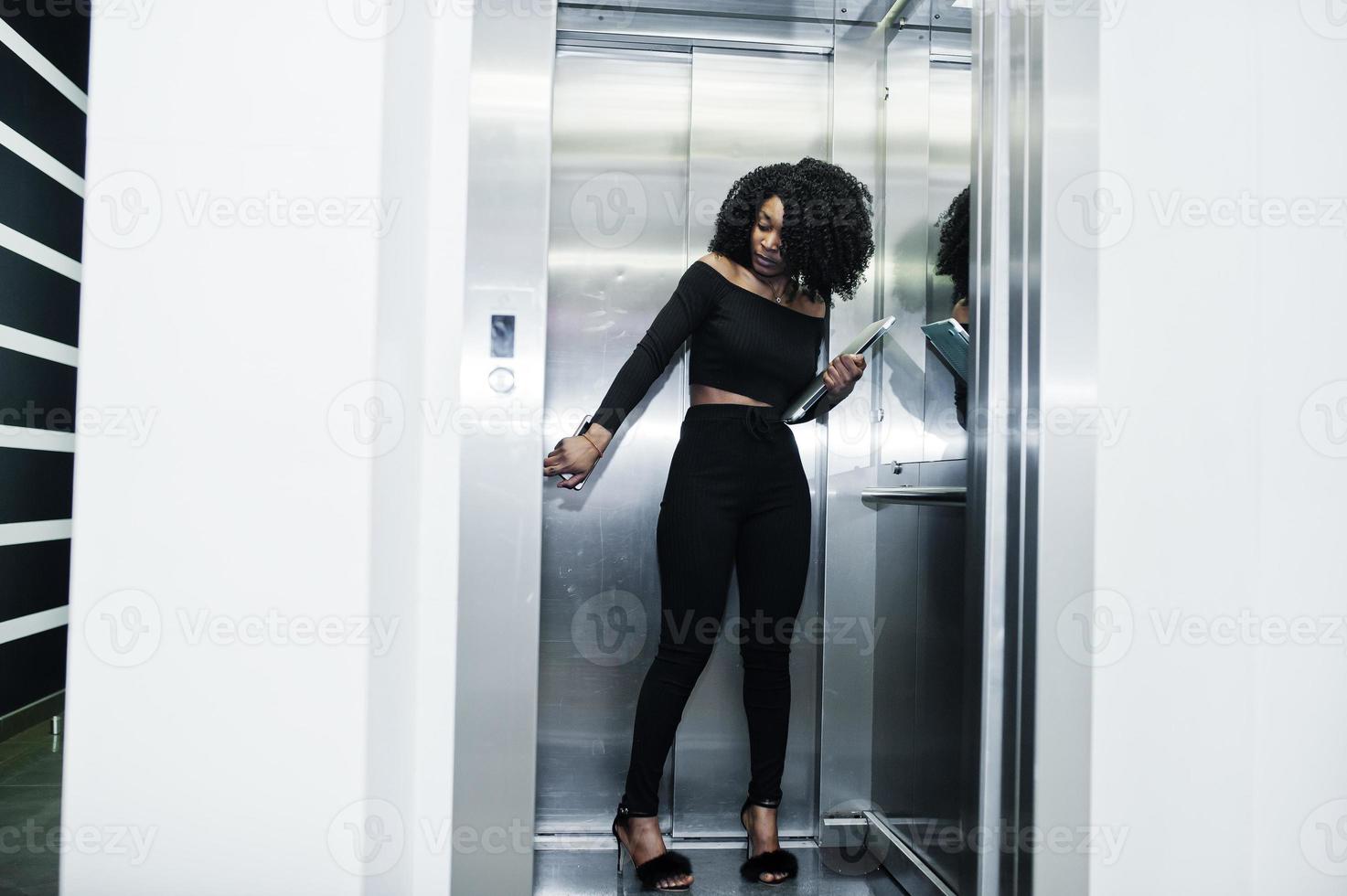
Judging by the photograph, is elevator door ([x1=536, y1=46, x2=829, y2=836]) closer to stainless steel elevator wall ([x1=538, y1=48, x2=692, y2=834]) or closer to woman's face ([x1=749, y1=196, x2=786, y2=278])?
stainless steel elevator wall ([x1=538, y1=48, x2=692, y2=834])

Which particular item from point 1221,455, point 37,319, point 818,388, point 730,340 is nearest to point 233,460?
point 730,340

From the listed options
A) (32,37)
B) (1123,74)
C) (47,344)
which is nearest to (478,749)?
(47,344)

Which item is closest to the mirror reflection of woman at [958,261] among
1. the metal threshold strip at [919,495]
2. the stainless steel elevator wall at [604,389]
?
the metal threshold strip at [919,495]

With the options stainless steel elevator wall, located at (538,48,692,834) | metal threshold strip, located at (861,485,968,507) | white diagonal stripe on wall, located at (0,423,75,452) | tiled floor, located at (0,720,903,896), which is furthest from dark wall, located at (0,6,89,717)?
metal threshold strip, located at (861,485,968,507)

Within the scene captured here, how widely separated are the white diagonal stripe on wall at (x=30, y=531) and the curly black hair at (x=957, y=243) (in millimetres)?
2208

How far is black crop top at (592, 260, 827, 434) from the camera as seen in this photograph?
2012 mm

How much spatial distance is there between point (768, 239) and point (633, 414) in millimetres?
614

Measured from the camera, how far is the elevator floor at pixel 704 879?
6.45ft

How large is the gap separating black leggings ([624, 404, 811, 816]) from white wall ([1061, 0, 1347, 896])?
77 cm

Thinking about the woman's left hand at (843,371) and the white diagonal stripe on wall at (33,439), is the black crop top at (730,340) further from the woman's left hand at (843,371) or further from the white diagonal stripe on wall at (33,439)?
the white diagonal stripe on wall at (33,439)

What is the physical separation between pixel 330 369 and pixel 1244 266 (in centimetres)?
154

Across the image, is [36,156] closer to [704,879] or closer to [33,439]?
[33,439]

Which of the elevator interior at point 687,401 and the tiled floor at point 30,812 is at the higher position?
the elevator interior at point 687,401

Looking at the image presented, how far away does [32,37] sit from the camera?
2.80m
